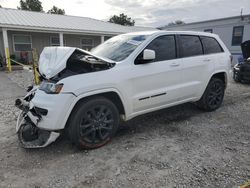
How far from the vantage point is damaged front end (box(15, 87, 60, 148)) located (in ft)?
9.75

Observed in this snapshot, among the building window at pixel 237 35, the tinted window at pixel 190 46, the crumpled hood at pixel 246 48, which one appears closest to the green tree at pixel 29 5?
the building window at pixel 237 35

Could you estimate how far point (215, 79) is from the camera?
4898mm

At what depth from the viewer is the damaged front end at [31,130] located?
2.97m

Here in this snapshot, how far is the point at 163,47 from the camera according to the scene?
3918 millimetres

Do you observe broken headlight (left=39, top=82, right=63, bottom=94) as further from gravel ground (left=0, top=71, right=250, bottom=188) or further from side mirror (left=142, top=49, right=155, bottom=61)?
side mirror (left=142, top=49, right=155, bottom=61)

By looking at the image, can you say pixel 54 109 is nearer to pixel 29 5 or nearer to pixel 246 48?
pixel 246 48

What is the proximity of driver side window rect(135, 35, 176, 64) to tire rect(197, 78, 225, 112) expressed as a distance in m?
1.45

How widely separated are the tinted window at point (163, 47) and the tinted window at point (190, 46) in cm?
27

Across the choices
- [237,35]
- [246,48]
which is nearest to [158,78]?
[246,48]

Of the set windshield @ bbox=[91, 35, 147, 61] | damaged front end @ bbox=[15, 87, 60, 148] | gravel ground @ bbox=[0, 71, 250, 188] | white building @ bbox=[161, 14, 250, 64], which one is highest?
white building @ bbox=[161, 14, 250, 64]

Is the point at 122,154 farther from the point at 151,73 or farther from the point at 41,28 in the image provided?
the point at 41,28

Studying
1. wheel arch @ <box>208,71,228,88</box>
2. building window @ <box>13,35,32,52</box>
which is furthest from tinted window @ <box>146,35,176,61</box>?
building window @ <box>13,35,32,52</box>

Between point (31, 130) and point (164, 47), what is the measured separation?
9.23ft

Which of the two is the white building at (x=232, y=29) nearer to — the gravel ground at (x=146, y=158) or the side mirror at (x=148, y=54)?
the gravel ground at (x=146, y=158)
